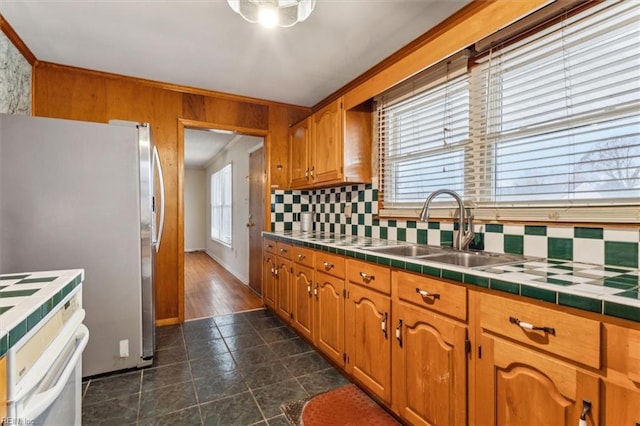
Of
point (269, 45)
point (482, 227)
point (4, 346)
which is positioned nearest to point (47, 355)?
point (4, 346)

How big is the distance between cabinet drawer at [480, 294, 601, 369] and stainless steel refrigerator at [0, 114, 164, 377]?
208 cm

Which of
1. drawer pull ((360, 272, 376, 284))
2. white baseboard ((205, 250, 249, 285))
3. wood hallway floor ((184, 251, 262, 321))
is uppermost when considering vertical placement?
drawer pull ((360, 272, 376, 284))

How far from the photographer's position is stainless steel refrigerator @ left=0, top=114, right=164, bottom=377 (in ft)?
5.86

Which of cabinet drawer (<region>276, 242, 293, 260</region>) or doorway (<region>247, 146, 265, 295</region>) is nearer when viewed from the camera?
cabinet drawer (<region>276, 242, 293, 260</region>)

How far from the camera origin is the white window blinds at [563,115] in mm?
1237

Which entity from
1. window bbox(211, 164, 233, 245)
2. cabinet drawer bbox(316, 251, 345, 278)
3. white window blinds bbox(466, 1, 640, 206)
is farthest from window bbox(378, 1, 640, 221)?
window bbox(211, 164, 233, 245)

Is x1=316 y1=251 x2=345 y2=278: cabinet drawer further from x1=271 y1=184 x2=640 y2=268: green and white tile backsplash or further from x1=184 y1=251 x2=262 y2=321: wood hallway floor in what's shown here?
x1=184 y1=251 x2=262 y2=321: wood hallway floor

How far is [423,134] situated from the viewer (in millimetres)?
2215

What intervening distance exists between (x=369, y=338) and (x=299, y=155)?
6.98 ft

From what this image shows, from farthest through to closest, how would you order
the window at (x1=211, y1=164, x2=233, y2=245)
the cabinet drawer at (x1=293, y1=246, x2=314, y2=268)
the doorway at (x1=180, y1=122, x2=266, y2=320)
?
the window at (x1=211, y1=164, x2=233, y2=245) → the doorway at (x1=180, y1=122, x2=266, y2=320) → the cabinet drawer at (x1=293, y1=246, x2=314, y2=268)

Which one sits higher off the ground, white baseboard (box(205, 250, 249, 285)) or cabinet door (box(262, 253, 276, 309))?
cabinet door (box(262, 253, 276, 309))

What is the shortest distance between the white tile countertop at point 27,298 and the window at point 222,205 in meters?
4.54

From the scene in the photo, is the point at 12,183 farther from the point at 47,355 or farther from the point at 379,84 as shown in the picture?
the point at 379,84

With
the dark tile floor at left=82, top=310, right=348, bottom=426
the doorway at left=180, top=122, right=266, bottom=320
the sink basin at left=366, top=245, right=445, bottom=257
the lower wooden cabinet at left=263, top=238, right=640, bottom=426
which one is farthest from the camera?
the doorway at left=180, top=122, right=266, bottom=320
